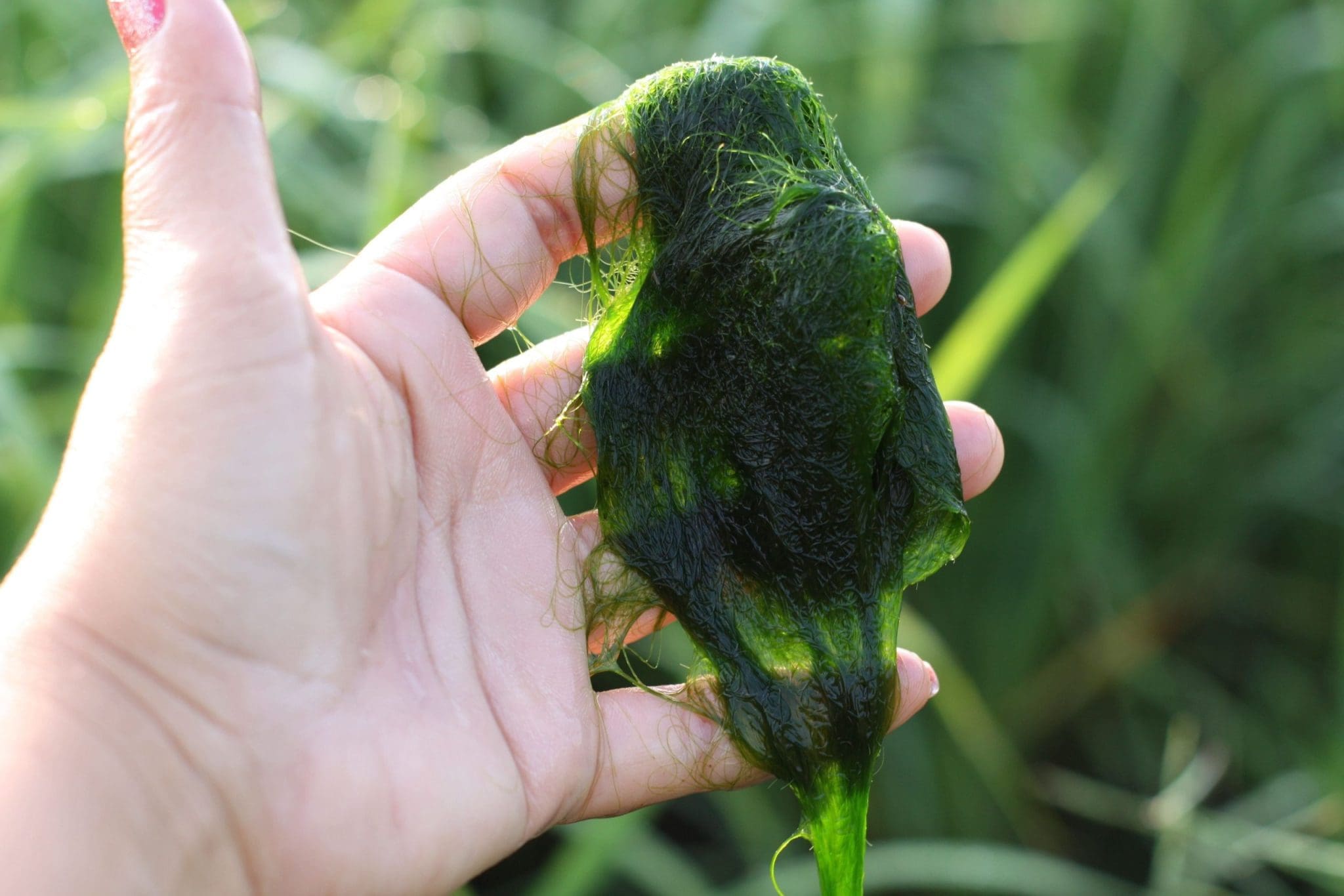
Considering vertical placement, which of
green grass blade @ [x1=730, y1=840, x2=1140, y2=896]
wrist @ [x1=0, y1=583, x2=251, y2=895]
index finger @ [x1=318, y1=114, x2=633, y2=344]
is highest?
index finger @ [x1=318, y1=114, x2=633, y2=344]

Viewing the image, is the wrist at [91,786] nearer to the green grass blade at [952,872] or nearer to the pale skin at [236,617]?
the pale skin at [236,617]

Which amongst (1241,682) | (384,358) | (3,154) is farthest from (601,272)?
(1241,682)

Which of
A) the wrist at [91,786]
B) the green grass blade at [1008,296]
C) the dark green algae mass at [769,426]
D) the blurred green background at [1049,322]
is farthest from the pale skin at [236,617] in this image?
the green grass blade at [1008,296]

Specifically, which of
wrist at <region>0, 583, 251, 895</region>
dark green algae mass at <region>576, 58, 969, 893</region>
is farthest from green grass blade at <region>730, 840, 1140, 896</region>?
wrist at <region>0, 583, 251, 895</region>

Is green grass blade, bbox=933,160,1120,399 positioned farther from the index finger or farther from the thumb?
the thumb

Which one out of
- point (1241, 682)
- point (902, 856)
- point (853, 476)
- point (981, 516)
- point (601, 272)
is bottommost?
point (1241, 682)

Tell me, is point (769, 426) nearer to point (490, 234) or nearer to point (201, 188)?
point (490, 234)

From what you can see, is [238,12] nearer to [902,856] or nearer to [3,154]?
[3,154]

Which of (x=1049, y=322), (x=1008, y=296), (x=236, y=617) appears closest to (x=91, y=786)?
(x=236, y=617)
